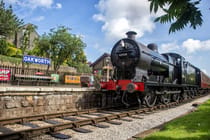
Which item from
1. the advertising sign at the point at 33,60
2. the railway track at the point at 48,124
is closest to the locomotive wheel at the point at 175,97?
the railway track at the point at 48,124

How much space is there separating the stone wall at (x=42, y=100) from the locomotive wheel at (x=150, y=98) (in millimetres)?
2726

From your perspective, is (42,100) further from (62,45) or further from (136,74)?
(62,45)

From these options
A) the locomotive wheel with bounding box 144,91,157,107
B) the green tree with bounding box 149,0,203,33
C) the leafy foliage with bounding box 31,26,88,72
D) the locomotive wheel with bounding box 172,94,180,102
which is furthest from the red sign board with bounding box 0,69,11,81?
the leafy foliage with bounding box 31,26,88,72

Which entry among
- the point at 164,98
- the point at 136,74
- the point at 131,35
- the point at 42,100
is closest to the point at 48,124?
the point at 42,100

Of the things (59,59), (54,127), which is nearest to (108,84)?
(54,127)

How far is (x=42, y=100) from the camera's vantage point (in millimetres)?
8180

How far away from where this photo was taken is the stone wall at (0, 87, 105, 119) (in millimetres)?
6990

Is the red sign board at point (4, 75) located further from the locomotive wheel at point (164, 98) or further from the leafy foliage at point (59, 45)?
the leafy foliage at point (59, 45)

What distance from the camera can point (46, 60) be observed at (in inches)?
590

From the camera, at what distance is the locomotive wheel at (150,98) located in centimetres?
1005

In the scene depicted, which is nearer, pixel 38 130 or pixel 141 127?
pixel 38 130

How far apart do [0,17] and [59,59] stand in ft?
33.9

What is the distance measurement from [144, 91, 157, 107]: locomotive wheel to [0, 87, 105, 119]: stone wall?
2.73m

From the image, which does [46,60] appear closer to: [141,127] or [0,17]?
[141,127]
